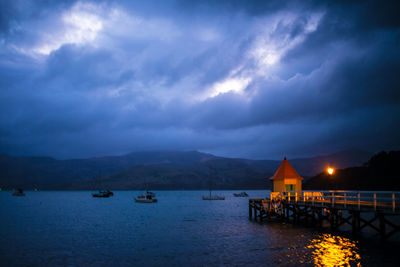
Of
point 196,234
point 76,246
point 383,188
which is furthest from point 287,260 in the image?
point 383,188

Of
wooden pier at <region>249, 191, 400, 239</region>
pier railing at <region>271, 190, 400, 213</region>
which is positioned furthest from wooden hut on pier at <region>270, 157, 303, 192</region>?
wooden pier at <region>249, 191, 400, 239</region>

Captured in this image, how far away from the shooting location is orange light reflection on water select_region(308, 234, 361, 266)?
953 inches

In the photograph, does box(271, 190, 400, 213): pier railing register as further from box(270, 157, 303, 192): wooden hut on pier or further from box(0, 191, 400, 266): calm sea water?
box(0, 191, 400, 266): calm sea water

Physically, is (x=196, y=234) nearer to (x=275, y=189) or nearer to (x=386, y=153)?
(x=275, y=189)

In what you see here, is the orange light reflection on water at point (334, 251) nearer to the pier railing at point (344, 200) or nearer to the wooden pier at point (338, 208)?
the wooden pier at point (338, 208)

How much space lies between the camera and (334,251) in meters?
27.5

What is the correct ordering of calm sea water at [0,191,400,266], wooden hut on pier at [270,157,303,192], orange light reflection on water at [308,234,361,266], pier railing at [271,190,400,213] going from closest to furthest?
1. orange light reflection on water at [308,234,361,266]
2. calm sea water at [0,191,400,266]
3. pier railing at [271,190,400,213]
4. wooden hut on pier at [270,157,303,192]

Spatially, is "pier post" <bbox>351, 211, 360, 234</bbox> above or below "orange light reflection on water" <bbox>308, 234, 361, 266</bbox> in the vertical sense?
above

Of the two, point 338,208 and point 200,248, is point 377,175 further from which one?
point 200,248

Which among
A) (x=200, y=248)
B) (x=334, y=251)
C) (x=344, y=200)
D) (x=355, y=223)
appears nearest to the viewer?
(x=334, y=251)

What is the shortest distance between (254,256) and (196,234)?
13.9 m

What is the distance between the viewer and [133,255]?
28.7m

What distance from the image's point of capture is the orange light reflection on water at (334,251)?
24.2 meters

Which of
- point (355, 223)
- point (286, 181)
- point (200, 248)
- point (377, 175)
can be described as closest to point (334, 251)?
point (355, 223)
